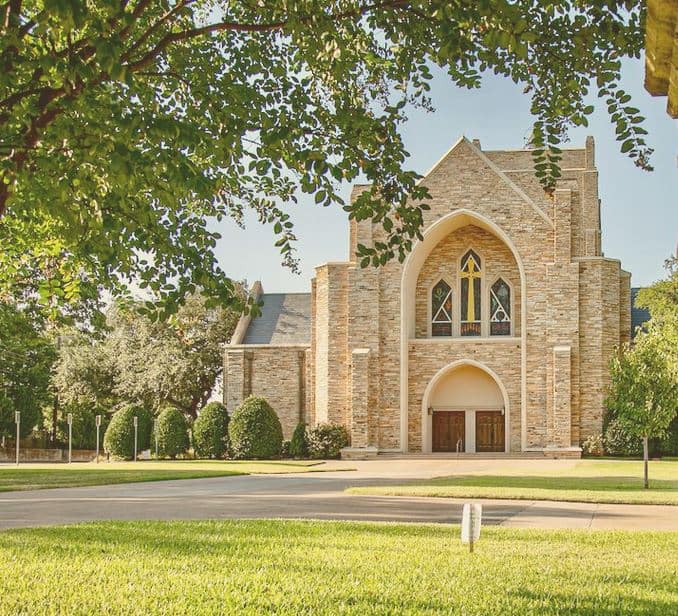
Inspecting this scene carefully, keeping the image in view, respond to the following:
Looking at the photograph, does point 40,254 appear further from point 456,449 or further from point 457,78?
point 456,449

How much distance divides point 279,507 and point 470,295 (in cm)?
2691

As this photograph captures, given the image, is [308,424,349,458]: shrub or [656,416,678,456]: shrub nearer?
[656,416,678,456]: shrub

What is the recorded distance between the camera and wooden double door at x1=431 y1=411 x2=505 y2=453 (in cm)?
4122

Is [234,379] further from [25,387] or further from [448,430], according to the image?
[25,387]

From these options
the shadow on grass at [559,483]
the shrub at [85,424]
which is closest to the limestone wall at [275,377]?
the shrub at [85,424]

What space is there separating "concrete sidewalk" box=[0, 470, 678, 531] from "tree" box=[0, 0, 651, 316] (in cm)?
723

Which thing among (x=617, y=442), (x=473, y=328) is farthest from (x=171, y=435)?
(x=617, y=442)

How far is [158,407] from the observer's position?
50.0 metres

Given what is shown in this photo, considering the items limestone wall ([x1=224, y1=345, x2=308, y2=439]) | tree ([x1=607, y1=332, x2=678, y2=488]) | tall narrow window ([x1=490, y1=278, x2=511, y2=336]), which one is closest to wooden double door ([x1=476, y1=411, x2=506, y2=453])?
tall narrow window ([x1=490, y1=278, x2=511, y2=336])

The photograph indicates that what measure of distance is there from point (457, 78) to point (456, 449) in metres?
35.5

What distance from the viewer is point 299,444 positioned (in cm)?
3984

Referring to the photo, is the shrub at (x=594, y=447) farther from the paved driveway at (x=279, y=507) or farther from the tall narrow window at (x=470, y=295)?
the paved driveway at (x=279, y=507)

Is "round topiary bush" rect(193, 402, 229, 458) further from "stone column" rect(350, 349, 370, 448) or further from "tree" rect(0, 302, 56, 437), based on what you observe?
"tree" rect(0, 302, 56, 437)

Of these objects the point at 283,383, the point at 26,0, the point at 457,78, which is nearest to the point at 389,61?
the point at 457,78
